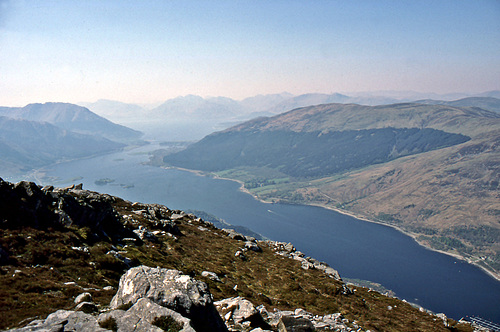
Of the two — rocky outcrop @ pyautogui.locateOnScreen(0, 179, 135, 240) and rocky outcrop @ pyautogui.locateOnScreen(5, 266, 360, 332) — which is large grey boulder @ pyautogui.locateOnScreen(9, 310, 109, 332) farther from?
rocky outcrop @ pyautogui.locateOnScreen(0, 179, 135, 240)

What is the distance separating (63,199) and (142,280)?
22966 millimetres

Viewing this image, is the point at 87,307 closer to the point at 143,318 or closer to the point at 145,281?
the point at 145,281

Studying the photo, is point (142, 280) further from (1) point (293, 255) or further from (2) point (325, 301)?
(1) point (293, 255)

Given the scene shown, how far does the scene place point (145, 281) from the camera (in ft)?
57.2

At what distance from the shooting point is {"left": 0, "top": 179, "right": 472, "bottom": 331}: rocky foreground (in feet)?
51.4

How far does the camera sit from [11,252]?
22.9 m

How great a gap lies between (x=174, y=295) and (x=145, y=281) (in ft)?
8.15

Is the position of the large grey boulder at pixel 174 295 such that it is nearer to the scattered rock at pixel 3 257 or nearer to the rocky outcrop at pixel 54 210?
the scattered rock at pixel 3 257

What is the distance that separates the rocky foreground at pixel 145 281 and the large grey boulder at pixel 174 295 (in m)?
0.06

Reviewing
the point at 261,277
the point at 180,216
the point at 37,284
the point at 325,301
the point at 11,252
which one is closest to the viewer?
the point at 37,284

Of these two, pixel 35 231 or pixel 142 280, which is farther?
pixel 35 231

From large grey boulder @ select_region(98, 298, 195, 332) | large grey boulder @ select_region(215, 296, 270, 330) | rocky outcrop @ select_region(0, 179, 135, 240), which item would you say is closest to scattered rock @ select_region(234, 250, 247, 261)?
rocky outcrop @ select_region(0, 179, 135, 240)

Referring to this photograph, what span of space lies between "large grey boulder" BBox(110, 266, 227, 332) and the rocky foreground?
6cm

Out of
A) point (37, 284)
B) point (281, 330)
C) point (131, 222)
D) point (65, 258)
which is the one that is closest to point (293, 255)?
point (131, 222)
